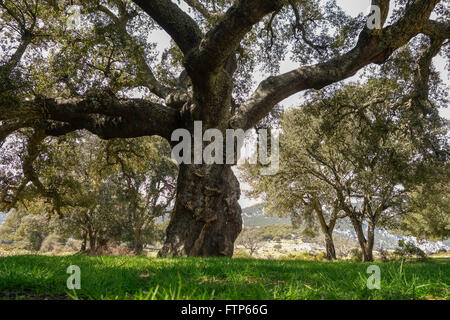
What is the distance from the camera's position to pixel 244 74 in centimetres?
1387

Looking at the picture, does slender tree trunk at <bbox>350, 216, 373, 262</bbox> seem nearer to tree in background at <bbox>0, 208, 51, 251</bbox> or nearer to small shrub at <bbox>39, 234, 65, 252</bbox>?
tree in background at <bbox>0, 208, 51, 251</bbox>

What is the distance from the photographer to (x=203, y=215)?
7848mm

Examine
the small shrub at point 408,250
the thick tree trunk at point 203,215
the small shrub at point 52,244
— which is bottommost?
the small shrub at point 52,244

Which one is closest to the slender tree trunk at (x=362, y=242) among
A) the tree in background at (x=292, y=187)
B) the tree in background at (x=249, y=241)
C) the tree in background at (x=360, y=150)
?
the tree in background at (x=360, y=150)

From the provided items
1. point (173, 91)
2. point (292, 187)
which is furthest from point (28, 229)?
point (173, 91)

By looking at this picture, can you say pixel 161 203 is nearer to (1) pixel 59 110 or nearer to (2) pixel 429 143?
(1) pixel 59 110

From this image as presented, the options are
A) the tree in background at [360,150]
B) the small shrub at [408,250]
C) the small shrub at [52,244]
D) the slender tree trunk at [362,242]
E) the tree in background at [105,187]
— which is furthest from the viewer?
the small shrub at [52,244]

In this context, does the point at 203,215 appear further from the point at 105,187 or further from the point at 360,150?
the point at 105,187

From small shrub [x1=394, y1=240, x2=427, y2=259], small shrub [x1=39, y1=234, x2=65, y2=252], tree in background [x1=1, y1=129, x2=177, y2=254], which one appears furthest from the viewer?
small shrub [x1=39, y1=234, x2=65, y2=252]

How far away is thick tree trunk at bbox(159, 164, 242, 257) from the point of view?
774 centimetres

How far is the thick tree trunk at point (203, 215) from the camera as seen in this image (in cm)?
774

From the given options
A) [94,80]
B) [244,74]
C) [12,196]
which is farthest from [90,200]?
[244,74]

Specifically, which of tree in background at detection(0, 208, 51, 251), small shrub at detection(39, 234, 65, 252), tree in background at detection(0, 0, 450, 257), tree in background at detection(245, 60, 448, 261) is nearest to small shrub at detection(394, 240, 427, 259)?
tree in background at detection(245, 60, 448, 261)

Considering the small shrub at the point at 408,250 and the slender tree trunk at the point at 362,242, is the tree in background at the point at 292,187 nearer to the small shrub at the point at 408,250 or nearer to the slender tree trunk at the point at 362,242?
the slender tree trunk at the point at 362,242
